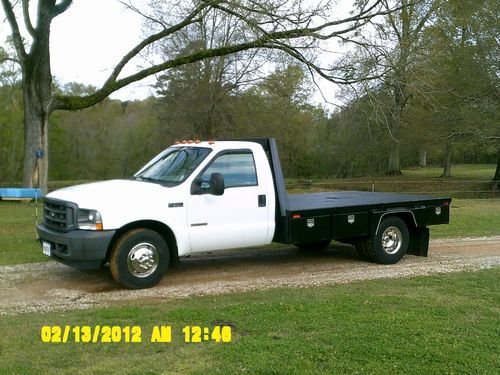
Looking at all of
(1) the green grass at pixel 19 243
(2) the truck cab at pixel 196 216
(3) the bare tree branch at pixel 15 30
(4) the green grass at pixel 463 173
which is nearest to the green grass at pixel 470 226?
(2) the truck cab at pixel 196 216

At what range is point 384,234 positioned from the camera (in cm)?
958

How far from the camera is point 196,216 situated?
7.85m

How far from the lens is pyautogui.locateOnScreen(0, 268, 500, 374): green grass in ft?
15.0

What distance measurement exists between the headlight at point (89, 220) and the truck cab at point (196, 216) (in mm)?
13

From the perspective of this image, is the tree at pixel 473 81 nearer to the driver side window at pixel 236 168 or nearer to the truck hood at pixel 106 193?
the driver side window at pixel 236 168

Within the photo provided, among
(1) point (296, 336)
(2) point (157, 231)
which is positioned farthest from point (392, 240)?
(1) point (296, 336)

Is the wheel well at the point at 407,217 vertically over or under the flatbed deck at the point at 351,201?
under

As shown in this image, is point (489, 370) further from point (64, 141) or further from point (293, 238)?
point (64, 141)

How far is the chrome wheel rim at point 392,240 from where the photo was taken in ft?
31.6

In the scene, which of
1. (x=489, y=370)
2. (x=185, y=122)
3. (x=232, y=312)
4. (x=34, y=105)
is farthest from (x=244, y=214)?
(x=185, y=122)

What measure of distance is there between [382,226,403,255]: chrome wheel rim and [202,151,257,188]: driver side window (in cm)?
277

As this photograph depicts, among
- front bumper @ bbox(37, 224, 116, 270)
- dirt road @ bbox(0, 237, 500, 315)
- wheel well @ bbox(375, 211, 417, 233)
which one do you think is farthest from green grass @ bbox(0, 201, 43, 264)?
wheel well @ bbox(375, 211, 417, 233)

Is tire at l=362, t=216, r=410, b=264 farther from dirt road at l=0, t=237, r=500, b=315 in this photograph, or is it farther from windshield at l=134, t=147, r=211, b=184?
windshield at l=134, t=147, r=211, b=184
